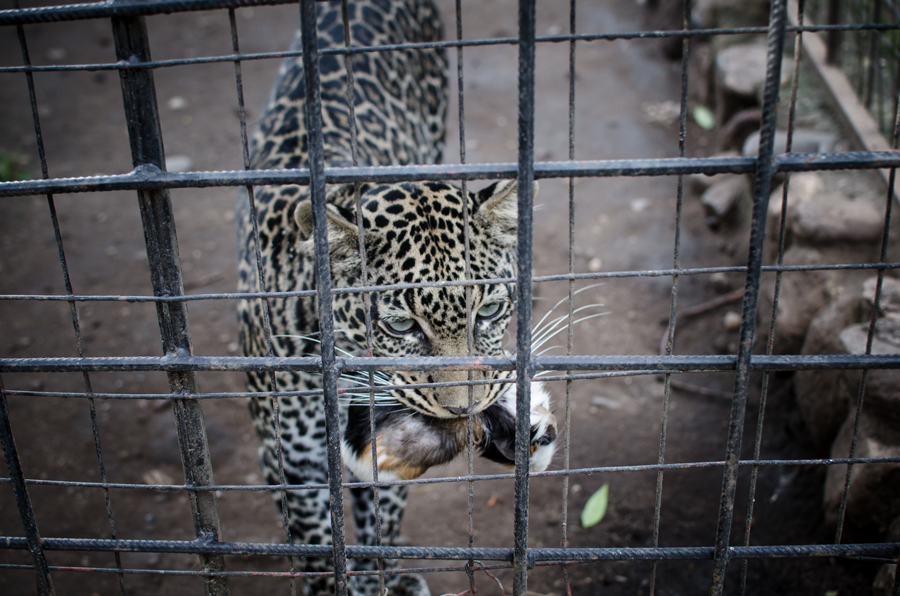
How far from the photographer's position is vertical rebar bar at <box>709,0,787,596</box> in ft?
5.07

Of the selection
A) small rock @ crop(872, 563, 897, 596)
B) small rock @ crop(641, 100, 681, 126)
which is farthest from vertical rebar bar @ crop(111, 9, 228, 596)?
small rock @ crop(641, 100, 681, 126)

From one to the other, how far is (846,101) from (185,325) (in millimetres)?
4598

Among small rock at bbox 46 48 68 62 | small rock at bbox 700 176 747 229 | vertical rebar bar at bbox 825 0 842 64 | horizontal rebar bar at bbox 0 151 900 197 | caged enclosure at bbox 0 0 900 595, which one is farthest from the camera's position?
small rock at bbox 46 48 68 62

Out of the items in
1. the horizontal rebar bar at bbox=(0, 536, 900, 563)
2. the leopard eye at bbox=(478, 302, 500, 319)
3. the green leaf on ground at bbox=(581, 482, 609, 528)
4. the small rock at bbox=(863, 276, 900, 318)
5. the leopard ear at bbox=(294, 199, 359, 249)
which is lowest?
the green leaf on ground at bbox=(581, 482, 609, 528)

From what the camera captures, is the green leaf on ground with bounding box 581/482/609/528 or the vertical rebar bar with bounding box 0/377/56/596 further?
the green leaf on ground with bounding box 581/482/609/528

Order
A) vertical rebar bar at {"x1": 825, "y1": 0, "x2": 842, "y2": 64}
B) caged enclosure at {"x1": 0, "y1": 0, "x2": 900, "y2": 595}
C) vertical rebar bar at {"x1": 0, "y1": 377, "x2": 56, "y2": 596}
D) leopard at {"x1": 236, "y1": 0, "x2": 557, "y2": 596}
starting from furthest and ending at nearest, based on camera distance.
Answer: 1. vertical rebar bar at {"x1": 825, "y1": 0, "x2": 842, "y2": 64}
2. leopard at {"x1": 236, "y1": 0, "x2": 557, "y2": 596}
3. vertical rebar bar at {"x1": 0, "y1": 377, "x2": 56, "y2": 596}
4. caged enclosure at {"x1": 0, "y1": 0, "x2": 900, "y2": 595}

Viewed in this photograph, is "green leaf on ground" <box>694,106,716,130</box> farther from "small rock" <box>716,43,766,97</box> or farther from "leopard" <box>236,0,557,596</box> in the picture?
"leopard" <box>236,0,557,596</box>

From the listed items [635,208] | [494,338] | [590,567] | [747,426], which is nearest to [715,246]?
[635,208]

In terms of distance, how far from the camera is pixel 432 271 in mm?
2408

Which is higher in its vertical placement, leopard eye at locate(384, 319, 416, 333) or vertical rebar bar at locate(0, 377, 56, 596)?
leopard eye at locate(384, 319, 416, 333)

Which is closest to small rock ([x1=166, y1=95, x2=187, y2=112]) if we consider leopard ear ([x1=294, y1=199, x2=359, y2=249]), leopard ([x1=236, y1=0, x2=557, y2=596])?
leopard ([x1=236, y1=0, x2=557, y2=596])

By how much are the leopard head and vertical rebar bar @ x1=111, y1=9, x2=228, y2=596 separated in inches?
21.4

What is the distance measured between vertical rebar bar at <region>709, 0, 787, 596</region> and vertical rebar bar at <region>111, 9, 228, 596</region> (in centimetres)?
151

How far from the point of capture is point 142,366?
1904mm
